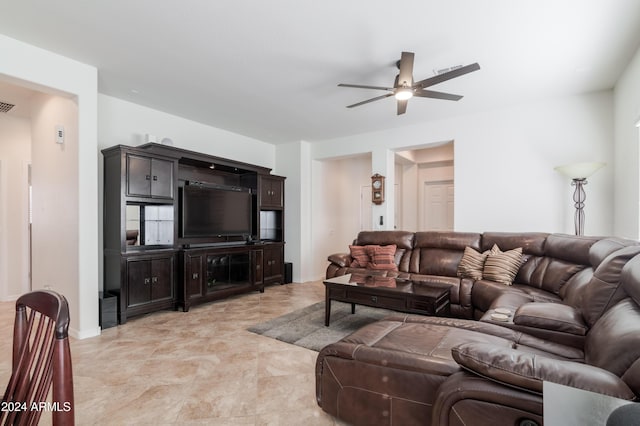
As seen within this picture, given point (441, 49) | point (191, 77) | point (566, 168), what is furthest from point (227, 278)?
point (566, 168)

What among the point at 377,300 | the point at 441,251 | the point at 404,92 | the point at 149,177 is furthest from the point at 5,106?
the point at 441,251

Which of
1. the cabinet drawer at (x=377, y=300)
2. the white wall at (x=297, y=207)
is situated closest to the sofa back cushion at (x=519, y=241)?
the cabinet drawer at (x=377, y=300)

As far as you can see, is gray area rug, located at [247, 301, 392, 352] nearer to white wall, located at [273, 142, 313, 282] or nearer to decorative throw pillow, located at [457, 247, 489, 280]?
decorative throw pillow, located at [457, 247, 489, 280]

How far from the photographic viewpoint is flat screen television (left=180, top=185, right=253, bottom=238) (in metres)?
4.39

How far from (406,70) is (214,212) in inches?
129

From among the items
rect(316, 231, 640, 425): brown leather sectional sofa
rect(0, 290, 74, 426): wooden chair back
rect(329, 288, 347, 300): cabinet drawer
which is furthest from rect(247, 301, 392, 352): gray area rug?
rect(0, 290, 74, 426): wooden chair back

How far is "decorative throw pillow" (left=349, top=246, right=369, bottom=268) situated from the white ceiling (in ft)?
6.68

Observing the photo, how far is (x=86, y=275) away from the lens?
10.2 ft

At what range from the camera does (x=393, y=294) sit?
117 inches

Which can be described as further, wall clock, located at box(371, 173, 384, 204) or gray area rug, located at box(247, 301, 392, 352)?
wall clock, located at box(371, 173, 384, 204)

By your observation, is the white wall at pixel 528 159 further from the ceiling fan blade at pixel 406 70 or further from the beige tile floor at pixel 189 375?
the beige tile floor at pixel 189 375

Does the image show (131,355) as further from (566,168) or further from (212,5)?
(566,168)

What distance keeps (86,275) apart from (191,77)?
226 cm

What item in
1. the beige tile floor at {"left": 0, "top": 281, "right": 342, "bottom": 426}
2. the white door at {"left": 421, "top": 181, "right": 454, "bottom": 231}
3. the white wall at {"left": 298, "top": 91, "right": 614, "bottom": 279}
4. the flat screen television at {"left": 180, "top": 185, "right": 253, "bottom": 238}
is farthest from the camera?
the white door at {"left": 421, "top": 181, "right": 454, "bottom": 231}
